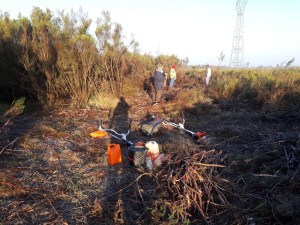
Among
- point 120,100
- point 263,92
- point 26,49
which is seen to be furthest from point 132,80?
point 263,92

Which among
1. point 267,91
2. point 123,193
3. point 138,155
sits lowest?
point 123,193

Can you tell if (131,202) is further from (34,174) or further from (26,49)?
(26,49)

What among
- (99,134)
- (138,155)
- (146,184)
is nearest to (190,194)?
Answer: (146,184)

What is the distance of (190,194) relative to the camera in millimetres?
2412

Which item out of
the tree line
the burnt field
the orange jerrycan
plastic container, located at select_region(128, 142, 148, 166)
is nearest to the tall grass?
the burnt field

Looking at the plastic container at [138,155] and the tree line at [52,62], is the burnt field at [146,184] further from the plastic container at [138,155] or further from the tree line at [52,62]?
the tree line at [52,62]

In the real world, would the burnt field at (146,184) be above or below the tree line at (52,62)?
below

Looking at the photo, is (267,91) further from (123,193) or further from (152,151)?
(123,193)

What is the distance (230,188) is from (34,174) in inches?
117

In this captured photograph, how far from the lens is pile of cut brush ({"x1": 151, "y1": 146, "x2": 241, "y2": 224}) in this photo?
2225mm

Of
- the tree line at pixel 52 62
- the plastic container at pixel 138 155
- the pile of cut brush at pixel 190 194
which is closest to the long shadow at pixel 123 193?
the plastic container at pixel 138 155

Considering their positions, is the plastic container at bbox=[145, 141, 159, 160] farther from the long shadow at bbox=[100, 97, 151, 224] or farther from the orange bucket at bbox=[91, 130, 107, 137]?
the orange bucket at bbox=[91, 130, 107, 137]

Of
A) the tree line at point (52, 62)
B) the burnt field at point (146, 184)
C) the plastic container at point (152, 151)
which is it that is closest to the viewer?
the burnt field at point (146, 184)

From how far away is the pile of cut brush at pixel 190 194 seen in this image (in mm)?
2225
